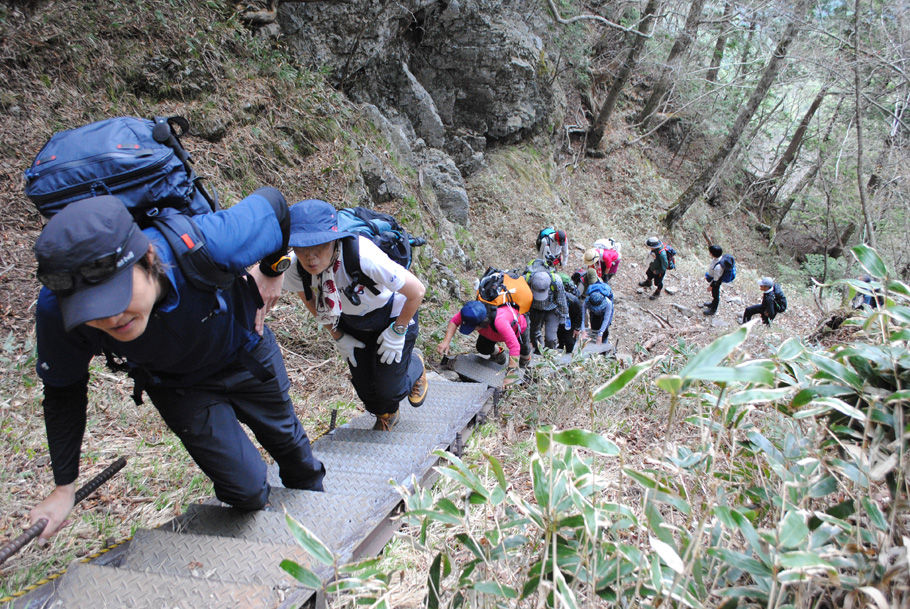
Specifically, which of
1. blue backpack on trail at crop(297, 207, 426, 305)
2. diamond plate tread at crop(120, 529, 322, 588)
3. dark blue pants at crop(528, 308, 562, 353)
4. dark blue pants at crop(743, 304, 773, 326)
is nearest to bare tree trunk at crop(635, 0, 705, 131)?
dark blue pants at crop(743, 304, 773, 326)

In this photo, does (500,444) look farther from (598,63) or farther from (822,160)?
(598,63)

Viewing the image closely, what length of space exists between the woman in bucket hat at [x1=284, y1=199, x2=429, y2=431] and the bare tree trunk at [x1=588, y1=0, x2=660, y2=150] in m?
15.9

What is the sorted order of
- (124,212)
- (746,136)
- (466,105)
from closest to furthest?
(124,212), (466,105), (746,136)

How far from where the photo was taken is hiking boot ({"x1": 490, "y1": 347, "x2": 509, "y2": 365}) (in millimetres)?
6746

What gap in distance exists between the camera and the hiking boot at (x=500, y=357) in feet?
22.1

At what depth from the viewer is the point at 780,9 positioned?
9.57 meters

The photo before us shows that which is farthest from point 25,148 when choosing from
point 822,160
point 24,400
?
point 822,160

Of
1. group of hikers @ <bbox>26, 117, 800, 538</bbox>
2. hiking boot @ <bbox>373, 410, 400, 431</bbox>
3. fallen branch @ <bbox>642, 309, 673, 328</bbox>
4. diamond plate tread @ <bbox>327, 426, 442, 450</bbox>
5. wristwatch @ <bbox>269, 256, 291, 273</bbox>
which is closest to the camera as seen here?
group of hikers @ <bbox>26, 117, 800, 538</bbox>

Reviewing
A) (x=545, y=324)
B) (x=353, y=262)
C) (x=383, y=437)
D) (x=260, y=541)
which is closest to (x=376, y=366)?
(x=383, y=437)

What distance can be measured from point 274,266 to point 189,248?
601 millimetres

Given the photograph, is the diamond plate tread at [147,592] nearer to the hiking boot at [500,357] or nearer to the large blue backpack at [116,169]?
the large blue backpack at [116,169]

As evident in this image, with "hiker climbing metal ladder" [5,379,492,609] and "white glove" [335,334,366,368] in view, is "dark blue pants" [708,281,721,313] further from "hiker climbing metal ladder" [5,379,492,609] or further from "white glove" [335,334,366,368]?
"white glove" [335,334,366,368]

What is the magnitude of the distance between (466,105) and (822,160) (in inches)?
467

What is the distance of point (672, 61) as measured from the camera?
60.5 ft
